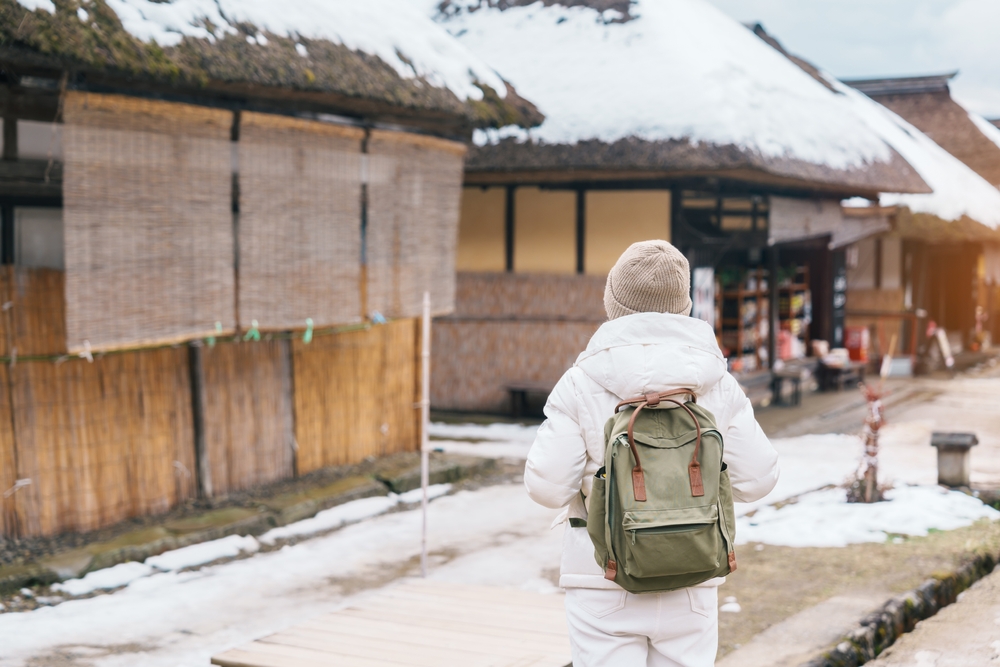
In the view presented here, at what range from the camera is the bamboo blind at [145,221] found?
224 inches

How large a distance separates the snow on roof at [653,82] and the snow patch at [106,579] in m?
6.26

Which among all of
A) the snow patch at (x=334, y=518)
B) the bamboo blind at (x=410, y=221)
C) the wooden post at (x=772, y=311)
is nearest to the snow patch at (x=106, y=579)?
the snow patch at (x=334, y=518)

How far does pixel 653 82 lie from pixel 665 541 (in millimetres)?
9006

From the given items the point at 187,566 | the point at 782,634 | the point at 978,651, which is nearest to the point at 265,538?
the point at 187,566

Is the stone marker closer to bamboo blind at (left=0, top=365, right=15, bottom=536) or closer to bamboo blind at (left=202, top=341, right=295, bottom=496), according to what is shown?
bamboo blind at (left=202, top=341, right=295, bottom=496)

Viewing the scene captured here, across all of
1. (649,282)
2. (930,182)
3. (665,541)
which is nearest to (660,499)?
(665,541)

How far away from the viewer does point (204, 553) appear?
6.27m

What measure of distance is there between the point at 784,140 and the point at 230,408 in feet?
21.4

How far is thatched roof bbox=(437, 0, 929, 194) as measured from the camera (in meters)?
10.2

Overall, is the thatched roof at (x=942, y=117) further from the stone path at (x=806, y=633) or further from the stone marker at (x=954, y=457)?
the stone path at (x=806, y=633)

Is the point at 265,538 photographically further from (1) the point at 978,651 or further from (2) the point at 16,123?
(1) the point at 978,651

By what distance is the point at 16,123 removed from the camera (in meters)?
6.19

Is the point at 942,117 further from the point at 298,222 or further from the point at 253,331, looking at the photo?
the point at 253,331

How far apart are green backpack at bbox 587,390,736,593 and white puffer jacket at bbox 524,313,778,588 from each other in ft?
0.19
